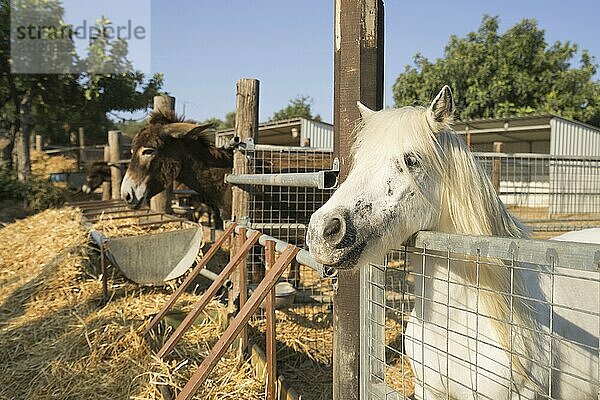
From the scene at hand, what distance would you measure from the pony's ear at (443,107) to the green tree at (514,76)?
2171cm

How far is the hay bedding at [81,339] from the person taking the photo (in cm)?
277

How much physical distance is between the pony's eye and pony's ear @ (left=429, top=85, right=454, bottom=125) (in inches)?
6.3

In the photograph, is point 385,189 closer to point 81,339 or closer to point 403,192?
point 403,192

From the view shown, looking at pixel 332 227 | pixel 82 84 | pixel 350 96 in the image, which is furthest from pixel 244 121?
pixel 82 84

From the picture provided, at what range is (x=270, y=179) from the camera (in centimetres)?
266

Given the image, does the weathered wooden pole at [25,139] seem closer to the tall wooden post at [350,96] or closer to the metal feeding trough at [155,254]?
the metal feeding trough at [155,254]

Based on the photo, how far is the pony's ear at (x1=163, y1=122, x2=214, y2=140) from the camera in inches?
190

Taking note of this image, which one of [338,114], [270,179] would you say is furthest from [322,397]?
[338,114]

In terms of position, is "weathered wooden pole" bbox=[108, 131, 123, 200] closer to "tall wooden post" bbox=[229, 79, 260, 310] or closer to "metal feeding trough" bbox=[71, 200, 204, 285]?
"metal feeding trough" bbox=[71, 200, 204, 285]

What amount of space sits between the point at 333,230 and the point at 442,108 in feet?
1.95

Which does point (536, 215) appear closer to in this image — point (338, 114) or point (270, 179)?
point (270, 179)

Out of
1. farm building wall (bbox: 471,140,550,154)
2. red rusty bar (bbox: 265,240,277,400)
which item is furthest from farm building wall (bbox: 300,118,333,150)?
red rusty bar (bbox: 265,240,277,400)

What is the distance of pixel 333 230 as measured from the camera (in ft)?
4.58

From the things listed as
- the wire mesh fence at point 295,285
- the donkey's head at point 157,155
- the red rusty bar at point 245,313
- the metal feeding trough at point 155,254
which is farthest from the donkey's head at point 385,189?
the donkey's head at point 157,155
